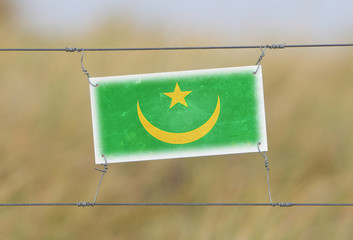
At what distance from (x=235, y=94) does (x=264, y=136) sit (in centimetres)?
24

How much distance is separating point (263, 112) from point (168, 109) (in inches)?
17.6

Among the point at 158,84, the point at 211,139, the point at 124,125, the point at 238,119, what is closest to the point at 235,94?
the point at 238,119

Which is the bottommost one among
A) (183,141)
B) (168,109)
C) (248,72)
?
(183,141)

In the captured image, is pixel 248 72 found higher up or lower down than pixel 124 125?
higher up

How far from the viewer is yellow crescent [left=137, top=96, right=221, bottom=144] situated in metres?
2.03

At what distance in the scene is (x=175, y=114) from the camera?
2.04 metres

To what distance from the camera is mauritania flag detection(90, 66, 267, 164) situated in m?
2.02

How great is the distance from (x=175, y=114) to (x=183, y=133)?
0.10 meters

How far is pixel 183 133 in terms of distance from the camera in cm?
203

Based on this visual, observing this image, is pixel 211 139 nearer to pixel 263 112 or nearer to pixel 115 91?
pixel 263 112

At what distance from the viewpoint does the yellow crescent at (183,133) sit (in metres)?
2.03

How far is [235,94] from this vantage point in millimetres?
2033

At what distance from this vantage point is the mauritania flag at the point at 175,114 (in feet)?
6.63

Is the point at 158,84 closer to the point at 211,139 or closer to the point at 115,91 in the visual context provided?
the point at 115,91
